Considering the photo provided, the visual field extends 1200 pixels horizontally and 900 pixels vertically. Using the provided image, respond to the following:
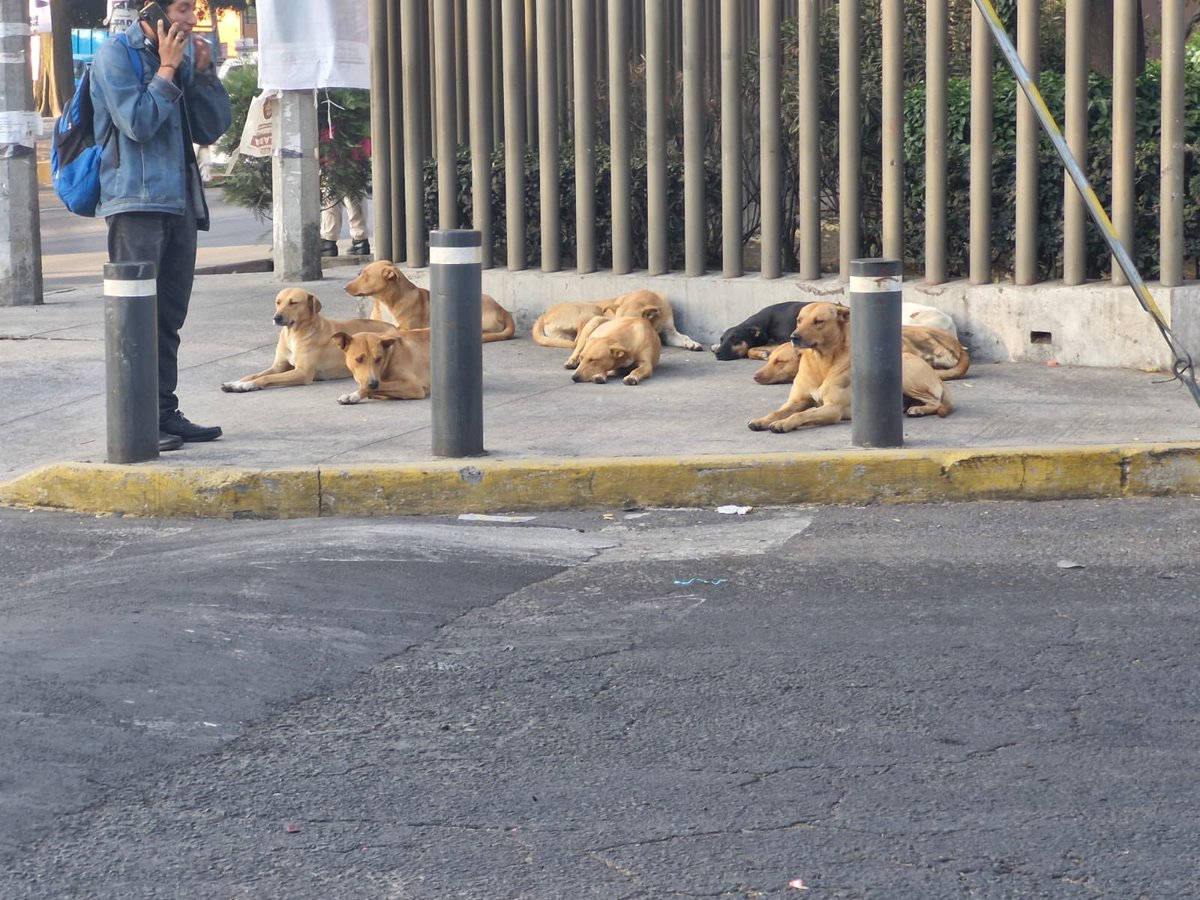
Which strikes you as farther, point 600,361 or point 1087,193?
point 600,361

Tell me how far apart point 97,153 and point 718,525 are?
329 centimetres

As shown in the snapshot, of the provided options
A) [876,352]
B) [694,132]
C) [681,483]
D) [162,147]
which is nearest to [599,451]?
[681,483]

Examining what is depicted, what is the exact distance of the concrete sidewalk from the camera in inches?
291

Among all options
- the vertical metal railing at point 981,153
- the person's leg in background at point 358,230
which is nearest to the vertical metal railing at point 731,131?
the vertical metal railing at point 981,153

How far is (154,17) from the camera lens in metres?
7.95

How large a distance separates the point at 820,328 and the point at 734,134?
2.90m

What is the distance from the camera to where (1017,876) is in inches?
141

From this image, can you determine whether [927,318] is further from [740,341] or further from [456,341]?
[456,341]

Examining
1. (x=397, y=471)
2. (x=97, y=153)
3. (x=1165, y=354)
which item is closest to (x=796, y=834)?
(x=397, y=471)

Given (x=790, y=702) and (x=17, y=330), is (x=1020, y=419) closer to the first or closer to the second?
(x=790, y=702)

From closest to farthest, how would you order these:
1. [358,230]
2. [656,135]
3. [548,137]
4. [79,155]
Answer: [79,155] → [656,135] → [548,137] → [358,230]

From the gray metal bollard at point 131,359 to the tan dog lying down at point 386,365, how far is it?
190 cm

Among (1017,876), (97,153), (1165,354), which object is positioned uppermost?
(97,153)

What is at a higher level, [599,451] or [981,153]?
[981,153]
